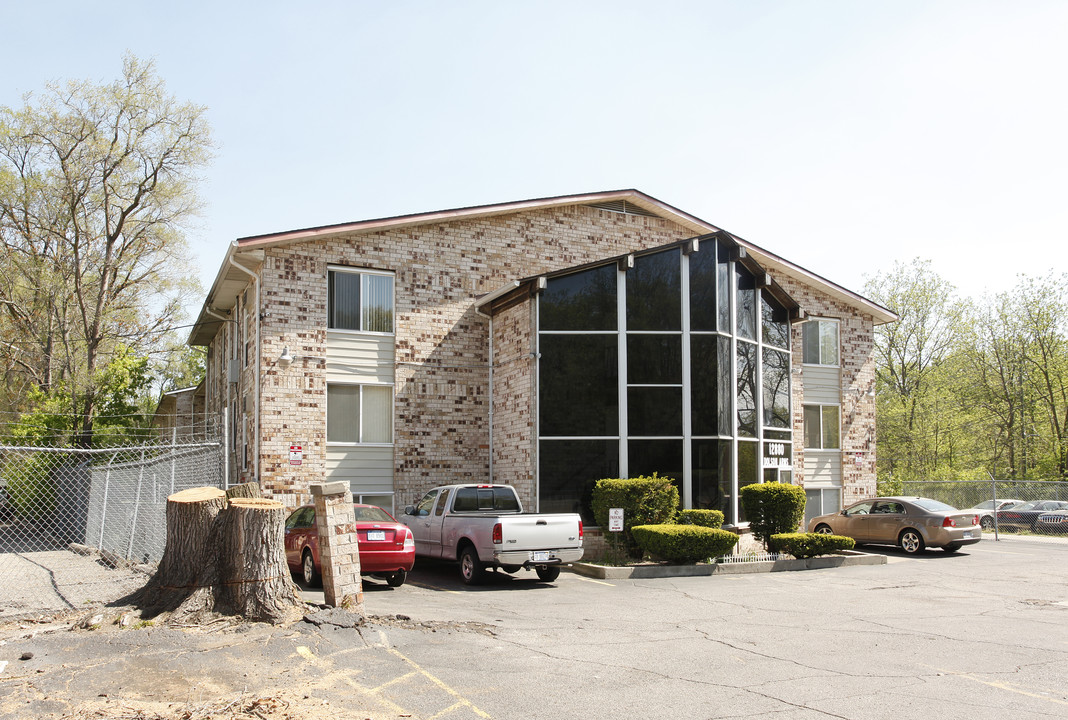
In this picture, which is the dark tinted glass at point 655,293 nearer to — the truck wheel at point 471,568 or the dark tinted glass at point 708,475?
the dark tinted glass at point 708,475

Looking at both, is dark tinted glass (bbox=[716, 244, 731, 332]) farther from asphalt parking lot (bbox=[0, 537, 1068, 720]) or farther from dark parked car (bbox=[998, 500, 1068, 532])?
dark parked car (bbox=[998, 500, 1068, 532])

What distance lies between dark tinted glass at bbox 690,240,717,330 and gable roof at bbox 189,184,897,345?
48.4 inches

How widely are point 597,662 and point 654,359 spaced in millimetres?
11049

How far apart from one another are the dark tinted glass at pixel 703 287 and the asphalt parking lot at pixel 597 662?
25.0ft

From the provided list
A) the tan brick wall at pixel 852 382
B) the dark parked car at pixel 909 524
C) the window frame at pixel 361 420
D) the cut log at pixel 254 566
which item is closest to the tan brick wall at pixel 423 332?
the window frame at pixel 361 420

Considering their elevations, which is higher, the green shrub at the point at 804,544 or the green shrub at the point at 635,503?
the green shrub at the point at 635,503

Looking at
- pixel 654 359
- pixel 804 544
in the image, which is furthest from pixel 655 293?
pixel 804 544

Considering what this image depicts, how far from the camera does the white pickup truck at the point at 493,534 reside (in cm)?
1409

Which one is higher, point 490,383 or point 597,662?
point 490,383

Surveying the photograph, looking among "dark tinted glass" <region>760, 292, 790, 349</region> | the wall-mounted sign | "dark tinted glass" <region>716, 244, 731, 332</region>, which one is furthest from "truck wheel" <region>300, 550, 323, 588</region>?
"dark tinted glass" <region>760, 292, 790, 349</region>

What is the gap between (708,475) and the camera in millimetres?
18406

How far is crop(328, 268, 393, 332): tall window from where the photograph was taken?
64.8 feet

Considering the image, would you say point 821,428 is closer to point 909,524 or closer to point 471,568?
point 909,524

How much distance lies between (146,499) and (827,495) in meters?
18.4
